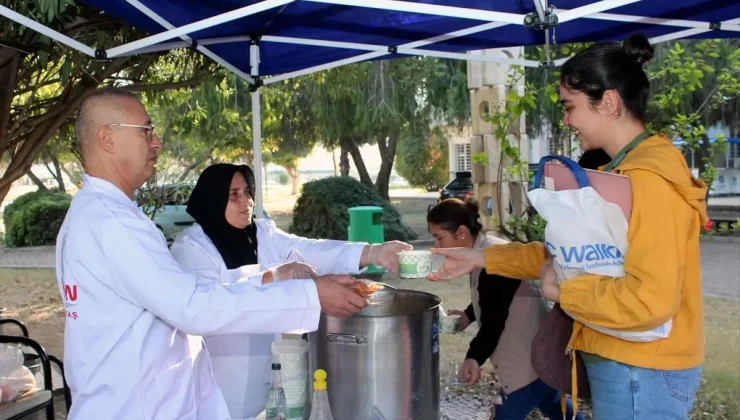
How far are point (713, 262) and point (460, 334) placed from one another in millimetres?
7232

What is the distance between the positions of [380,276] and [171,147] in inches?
671

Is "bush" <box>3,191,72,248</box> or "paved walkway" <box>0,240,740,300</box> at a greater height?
"bush" <box>3,191,72,248</box>

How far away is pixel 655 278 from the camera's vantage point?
169cm

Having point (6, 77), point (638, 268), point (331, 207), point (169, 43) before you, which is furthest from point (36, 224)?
point (638, 268)

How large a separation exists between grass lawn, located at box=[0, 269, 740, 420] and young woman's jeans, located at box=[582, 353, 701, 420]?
3.18 m

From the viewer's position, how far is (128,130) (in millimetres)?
2029

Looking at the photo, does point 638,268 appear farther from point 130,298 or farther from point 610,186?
point 130,298

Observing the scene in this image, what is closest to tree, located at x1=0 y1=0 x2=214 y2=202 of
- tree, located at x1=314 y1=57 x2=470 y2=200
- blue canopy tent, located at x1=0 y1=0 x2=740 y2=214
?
blue canopy tent, located at x1=0 y1=0 x2=740 y2=214

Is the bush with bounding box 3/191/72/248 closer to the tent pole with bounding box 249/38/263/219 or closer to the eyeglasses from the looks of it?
the tent pole with bounding box 249/38/263/219

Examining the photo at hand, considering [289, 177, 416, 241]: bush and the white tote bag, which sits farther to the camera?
[289, 177, 416, 241]: bush

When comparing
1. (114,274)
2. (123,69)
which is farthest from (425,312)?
(123,69)

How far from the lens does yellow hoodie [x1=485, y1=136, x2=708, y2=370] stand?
1.70m

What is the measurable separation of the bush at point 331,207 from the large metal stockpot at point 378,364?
32.3 ft

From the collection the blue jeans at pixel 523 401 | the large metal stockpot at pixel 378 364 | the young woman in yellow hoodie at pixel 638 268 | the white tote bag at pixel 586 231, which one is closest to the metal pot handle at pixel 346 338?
the large metal stockpot at pixel 378 364
